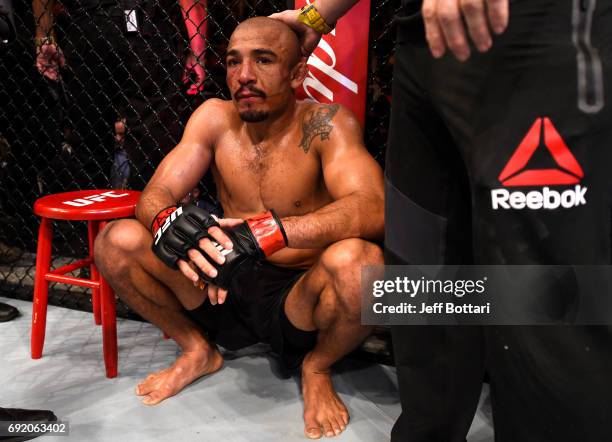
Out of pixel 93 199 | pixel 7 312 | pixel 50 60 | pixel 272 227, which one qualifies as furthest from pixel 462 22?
pixel 50 60

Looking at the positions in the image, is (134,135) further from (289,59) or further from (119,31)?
(289,59)

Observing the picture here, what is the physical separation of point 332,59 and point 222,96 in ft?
1.84

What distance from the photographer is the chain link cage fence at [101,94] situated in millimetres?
2109

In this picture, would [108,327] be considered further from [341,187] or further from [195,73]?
[195,73]

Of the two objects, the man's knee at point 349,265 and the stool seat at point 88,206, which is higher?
the stool seat at point 88,206

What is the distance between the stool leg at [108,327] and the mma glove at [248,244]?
0.61 meters

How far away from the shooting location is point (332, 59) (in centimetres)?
180

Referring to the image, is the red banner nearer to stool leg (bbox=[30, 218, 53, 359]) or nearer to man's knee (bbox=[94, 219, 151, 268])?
man's knee (bbox=[94, 219, 151, 268])

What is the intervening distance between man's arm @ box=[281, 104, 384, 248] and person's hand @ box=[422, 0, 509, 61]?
0.75 meters

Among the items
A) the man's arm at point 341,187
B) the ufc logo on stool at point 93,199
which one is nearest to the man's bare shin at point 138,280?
the ufc logo on stool at point 93,199

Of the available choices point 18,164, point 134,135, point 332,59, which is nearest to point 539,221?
point 332,59

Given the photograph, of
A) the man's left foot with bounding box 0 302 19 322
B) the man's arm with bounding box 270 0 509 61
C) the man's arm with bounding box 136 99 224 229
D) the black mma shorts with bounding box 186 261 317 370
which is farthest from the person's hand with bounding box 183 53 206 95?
the man's arm with bounding box 270 0 509 61

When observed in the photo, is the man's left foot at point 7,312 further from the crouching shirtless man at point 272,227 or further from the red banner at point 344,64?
the red banner at point 344,64

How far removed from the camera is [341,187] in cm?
157
